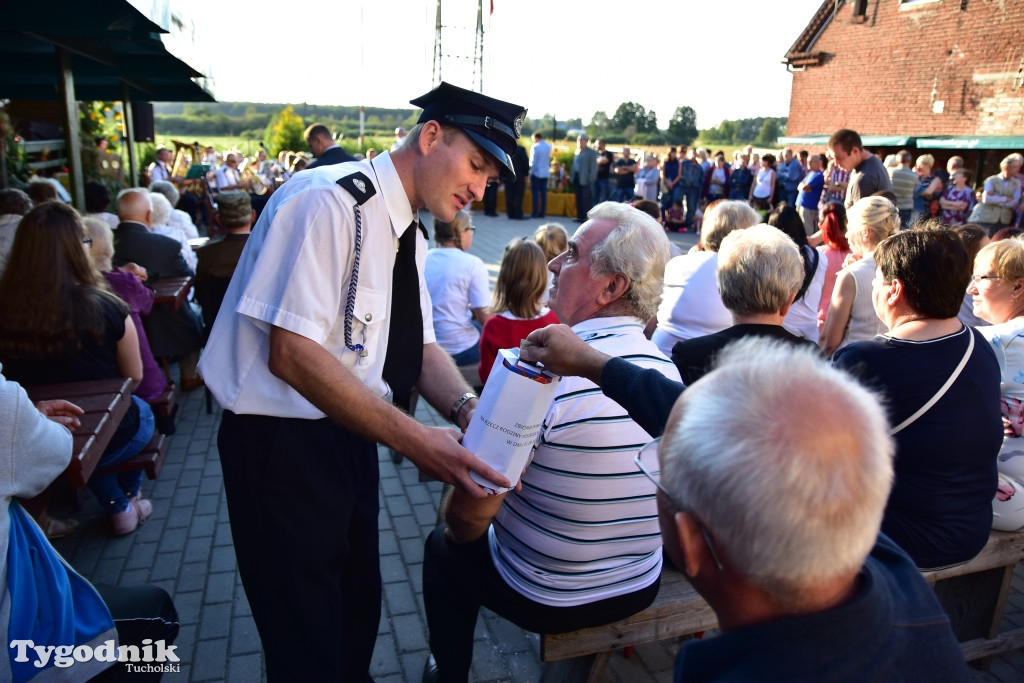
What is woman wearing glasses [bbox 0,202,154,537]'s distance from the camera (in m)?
3.30

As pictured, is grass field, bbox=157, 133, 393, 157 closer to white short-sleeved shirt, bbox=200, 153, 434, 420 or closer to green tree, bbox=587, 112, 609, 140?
white short-sleeved shirt, bbox=200, 153, 434, 420

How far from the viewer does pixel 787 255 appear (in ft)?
10.0

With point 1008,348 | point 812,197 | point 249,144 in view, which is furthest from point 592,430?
point 249,144

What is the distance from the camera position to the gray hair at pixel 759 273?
3002mm

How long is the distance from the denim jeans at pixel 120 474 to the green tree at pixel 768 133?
5268cm

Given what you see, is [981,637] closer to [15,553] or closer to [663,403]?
[663,403]

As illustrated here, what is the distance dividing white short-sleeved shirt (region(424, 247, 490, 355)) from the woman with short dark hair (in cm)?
283

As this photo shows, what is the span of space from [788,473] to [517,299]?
326cm

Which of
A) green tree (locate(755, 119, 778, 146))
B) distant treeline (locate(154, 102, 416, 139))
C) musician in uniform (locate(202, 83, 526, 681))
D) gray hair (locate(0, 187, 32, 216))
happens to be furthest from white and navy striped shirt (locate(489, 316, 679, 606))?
distant treeline (locate(154, 102, 416, 139))

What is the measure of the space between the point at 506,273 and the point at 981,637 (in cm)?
299

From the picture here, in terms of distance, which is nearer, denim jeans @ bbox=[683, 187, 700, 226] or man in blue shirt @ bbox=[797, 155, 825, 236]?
man in blue shirt @ bbox=[797, 155, 825, 236]

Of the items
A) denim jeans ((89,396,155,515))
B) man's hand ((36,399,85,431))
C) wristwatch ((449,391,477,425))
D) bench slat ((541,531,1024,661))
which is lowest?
denim jeans ((89,396,155,515))

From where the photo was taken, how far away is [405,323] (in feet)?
7.04

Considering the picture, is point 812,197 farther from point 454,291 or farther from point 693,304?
point 454,291
